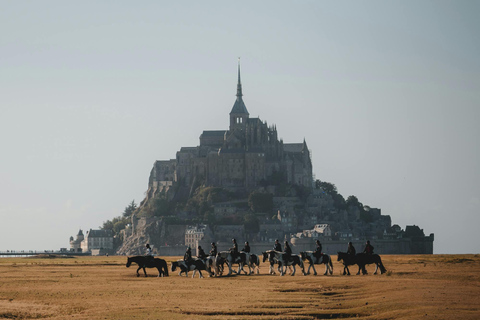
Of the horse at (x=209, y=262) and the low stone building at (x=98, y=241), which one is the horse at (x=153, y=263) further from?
the low stone building at (x=98, y=241)

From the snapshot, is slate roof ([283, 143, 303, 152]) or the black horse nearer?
the black horse

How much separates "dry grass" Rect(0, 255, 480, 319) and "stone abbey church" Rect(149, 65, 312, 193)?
134 metres

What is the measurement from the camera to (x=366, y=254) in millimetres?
47562

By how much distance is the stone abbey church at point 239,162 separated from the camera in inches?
7131

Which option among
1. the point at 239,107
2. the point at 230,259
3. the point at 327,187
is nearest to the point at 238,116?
the point at 239,107

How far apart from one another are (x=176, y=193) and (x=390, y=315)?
15717cm

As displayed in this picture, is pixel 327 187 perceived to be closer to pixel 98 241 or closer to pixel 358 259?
pixel 98 241

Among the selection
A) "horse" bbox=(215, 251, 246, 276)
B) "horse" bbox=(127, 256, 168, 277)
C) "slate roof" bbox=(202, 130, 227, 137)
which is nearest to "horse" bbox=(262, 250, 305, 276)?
"horse" bbox=(215, 251, 246, 276)

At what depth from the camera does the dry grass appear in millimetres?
30766

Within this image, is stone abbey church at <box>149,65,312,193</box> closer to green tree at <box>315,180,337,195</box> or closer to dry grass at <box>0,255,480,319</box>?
green tree at <box>315,180,337,195</box>

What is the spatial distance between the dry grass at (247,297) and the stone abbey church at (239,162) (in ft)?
441

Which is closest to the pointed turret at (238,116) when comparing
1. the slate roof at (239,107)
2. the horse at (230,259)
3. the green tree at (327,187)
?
the slate roof at (239,107)

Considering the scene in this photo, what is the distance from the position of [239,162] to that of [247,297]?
480ft

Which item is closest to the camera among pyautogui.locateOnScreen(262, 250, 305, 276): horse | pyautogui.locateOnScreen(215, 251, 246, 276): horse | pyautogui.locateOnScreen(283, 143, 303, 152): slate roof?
pyautogui.locateOnScreen(262, 250, 305, 276): horse
